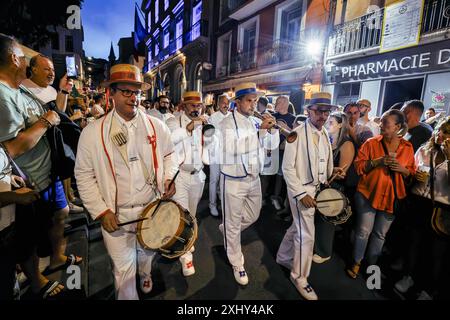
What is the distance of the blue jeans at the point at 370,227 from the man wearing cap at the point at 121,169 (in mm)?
2469

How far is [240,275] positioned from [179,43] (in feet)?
75.6

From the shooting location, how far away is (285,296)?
8.69 feet

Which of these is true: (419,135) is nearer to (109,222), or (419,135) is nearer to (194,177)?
(194,177)

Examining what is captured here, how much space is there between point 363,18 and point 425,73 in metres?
3.00

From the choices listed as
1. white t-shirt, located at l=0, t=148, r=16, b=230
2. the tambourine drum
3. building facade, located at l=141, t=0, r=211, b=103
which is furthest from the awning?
white t-shirt, located at l=0, t=148, r=16, b=230

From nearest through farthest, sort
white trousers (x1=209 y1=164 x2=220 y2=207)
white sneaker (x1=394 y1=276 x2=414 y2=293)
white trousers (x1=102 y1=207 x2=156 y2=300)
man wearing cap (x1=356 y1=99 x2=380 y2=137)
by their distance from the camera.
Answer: white trousers (x1=102 y1=207 x2=156 y2=300), white sneaker (x1=394 y1=276 x2=414 y2=293), man wearing cap (x1=356 y1=99 x2=380 y2=137), white trousers (x1=209 y1=164 x2=220 y2=207)

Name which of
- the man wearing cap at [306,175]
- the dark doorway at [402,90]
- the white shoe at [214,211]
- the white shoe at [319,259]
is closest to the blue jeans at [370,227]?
the white shoe at [319,259]

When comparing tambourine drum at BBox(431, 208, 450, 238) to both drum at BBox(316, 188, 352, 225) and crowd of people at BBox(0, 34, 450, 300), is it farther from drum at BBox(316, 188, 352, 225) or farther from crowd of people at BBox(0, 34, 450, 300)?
drum at BBox(316, 188, 352, 225)

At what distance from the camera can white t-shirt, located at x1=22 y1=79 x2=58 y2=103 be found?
279 centimetres

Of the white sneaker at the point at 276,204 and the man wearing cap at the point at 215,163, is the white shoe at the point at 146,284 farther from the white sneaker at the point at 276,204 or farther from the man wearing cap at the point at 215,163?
the white sneaker at the point at 276,204

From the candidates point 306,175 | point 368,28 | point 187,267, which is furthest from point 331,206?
point 368,28

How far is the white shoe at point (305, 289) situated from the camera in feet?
8.55

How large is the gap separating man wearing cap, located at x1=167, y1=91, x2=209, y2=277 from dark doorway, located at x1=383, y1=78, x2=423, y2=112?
7387 mm
